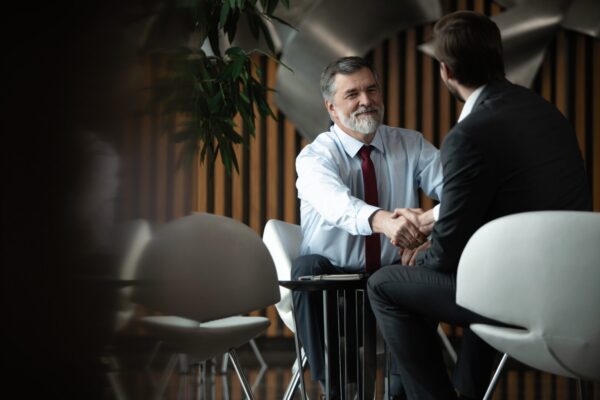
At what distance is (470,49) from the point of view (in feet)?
7.45

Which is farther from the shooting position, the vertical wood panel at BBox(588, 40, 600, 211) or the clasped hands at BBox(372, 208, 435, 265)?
the vertical wood panel at BBox(588, 40, 600, 211)

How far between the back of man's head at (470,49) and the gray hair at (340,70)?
3.15 ft

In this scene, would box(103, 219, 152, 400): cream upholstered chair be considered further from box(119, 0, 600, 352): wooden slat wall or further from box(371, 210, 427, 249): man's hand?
box(119, 0, 600, 352): wooden slat wall

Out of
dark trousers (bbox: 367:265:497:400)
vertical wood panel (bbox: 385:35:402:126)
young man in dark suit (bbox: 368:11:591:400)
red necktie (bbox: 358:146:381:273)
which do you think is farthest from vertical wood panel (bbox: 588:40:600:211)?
dark trousers (bbox: 367:265:497:400)

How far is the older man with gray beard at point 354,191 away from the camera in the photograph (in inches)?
106

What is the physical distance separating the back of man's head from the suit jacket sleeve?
256mm

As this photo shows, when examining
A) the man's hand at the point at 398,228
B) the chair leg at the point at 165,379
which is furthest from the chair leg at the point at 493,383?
the chair leg at the point at 165,379

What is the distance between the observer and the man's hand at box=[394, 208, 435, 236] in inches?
101

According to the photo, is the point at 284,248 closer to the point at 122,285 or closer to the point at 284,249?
the point at 284,249

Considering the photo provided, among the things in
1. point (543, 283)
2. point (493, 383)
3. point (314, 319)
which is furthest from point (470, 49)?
point (314, 319)

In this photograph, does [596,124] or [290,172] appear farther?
[290,172]

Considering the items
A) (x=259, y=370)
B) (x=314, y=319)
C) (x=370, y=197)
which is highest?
(x=370, y=197)

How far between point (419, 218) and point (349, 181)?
0.54 meters

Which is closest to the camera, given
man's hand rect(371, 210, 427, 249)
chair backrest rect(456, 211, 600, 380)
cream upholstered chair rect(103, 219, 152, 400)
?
cream upholstered chair rect(103, 219, 152, 400)
